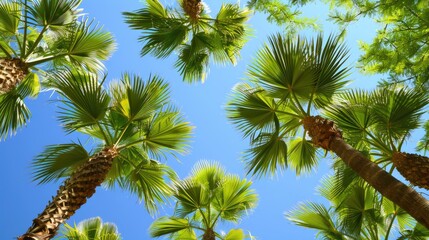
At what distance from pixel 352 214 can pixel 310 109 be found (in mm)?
2000

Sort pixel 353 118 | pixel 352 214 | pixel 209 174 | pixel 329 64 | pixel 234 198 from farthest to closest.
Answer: pixel 209 174, pixel 234 198, pixel 352 214, pixel 353 118, pixel 329 64

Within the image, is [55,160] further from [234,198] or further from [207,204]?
[234,198]

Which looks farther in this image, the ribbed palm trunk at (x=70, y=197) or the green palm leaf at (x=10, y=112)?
the green palm leaf at (x=10, y=112)

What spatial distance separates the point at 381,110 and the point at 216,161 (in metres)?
3.59

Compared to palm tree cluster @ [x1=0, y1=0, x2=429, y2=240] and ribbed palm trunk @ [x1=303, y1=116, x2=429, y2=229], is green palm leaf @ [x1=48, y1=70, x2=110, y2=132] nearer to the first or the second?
palm tree cluster @ [x1=0, y1=0, x2=429, y2=240]

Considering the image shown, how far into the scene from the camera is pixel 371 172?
157 inches

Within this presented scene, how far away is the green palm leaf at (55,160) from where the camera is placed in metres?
5.65

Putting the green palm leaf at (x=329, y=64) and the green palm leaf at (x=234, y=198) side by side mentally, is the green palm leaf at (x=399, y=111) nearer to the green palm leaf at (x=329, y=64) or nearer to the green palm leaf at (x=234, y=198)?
the green palm leaf at (x=329, y=64)

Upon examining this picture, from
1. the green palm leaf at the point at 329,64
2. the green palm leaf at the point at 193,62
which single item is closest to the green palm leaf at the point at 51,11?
the green palm leaf at the point at 193,62

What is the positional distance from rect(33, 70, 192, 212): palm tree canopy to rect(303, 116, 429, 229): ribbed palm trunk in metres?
2.44

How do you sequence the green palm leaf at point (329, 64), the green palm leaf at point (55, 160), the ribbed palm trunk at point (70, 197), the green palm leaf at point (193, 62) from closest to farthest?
the ribbed palm trunk at point (70, 197) < the green palm leaf at point (329, 64) < the green palm leaf at point (55, 160) < the green palm leaf at point (193, 62)

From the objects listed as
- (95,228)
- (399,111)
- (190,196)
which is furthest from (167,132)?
(399,111)

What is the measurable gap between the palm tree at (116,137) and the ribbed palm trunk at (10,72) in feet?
1.71

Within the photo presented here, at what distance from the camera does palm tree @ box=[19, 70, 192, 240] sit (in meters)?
5.04
